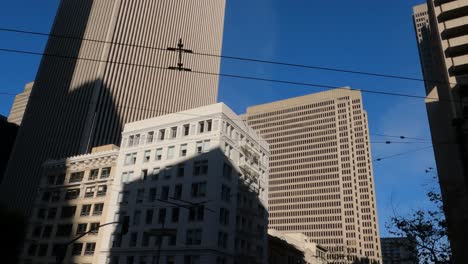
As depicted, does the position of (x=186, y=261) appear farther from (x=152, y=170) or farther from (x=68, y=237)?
(x=68, y=237)

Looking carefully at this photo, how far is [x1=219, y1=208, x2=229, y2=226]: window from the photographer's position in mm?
53188

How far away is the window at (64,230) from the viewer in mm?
65256

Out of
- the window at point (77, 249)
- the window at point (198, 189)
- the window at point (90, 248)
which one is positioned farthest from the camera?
the window at point (77, 249)

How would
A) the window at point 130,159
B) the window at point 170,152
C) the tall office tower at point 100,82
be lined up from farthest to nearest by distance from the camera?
the tall office tower at point 100,82
the window at point 130,159
the window at point 170,152

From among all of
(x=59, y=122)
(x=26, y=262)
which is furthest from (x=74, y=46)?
(x=26, y=262)

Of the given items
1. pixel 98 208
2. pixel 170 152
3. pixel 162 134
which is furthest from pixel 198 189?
pixel 98 208

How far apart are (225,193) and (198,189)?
3.81m

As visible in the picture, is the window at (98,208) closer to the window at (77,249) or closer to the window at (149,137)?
the window at (77,249)

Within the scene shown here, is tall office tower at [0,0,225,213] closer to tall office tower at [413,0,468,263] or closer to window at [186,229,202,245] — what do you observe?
window at [186,229,202,245]

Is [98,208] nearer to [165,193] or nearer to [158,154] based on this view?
[158,154]

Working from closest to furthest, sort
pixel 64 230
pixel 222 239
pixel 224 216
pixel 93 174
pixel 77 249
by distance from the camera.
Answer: pixel 222 239, pixel 224 216, pixel 77 249, pixel 64 230, pixel 93 174

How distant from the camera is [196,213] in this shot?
53.0 meters

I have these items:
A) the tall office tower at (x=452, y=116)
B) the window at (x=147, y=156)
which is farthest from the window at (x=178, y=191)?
the tall office tower at (x=452, y=116)

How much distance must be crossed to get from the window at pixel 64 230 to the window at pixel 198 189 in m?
24.8
